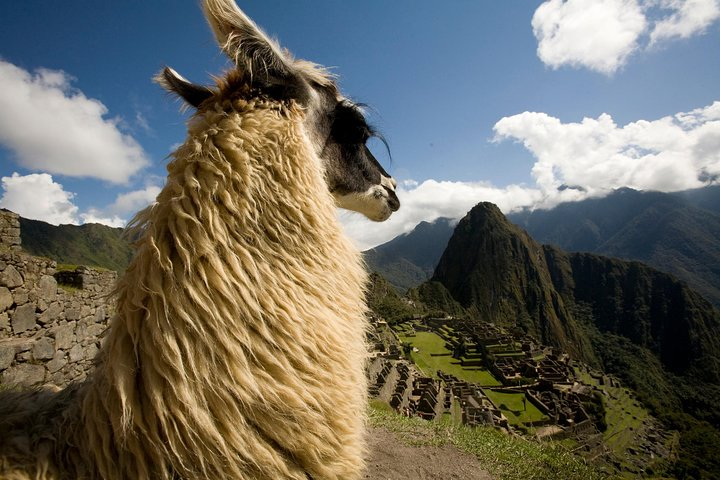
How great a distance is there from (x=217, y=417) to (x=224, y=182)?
96cm

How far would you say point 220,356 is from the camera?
140 cm

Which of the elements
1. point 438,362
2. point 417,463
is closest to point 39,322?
point 417,463

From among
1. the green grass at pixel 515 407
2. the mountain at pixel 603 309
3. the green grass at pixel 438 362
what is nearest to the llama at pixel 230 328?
the green grass at pixel 515 407

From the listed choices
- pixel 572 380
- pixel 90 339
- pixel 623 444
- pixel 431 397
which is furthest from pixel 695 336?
pixel 90 339

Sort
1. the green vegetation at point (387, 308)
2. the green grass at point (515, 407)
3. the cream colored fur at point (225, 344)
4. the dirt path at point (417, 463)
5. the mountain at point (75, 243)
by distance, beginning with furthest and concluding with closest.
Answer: the mountain at point (75, 243) → the green vegetation at point (387, 308) → the green grass at point (515, 407) → the dirt path at point (417, 463) → the cream colored fur at point (225, 344)

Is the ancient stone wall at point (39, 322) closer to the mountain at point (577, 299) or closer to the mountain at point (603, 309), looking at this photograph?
the mountain at point (603, 309)

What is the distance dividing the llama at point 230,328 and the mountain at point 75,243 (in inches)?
6507

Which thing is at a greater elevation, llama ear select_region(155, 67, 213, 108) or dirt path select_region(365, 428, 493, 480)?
llama ear select_region(155, 67, 213, 108)

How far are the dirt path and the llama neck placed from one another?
4.53 meters

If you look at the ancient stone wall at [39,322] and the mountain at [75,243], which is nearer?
the ancient stone wall at [39,322]

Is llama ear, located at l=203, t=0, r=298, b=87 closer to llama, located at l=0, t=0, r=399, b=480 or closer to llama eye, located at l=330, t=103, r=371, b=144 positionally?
llama, located at l=0, t=0, r=399, b=480

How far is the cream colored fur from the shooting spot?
1.28 metres

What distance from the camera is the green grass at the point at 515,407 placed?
125ft

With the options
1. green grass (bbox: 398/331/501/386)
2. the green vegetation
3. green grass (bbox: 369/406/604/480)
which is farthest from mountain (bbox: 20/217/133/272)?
green grass (bbox: 369/406/604/480)
